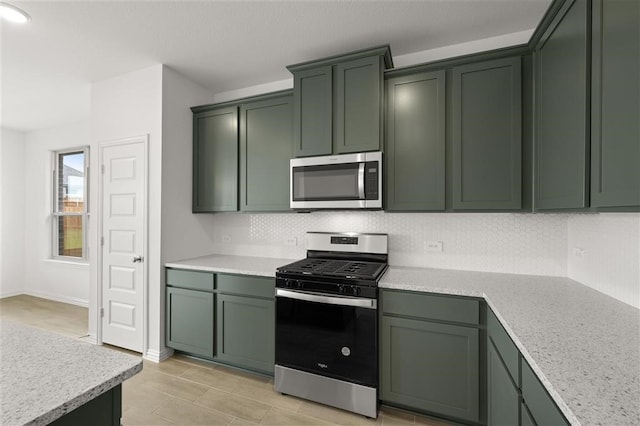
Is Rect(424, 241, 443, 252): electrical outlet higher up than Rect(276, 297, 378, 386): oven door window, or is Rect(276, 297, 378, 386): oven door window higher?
Rect(424, 241, 443, 252): electrical outlet

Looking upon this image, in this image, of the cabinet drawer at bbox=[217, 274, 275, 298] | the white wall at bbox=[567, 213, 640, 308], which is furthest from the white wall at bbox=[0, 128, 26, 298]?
the white wall at bbox=[567, 213, 640, 308]

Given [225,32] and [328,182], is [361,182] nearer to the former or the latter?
[328,182]

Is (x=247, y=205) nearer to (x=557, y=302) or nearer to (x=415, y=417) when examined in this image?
(x=415, y=417)

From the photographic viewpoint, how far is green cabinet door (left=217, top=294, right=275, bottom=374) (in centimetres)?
236

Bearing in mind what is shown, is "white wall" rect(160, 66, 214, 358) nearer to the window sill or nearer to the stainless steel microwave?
the stainless steel microwave

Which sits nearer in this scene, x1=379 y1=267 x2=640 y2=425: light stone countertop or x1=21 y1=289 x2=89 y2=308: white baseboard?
x1=379 y1=267 x2=640 y2=425: light stone countertop

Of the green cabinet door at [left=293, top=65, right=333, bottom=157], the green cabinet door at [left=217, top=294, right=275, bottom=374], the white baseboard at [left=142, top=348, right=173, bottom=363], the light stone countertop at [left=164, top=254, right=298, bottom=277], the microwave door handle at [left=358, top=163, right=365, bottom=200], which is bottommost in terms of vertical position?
the white baseboard at [left=142, top=348, right=173, bottom=363]

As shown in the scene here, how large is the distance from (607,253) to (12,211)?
7502 mm

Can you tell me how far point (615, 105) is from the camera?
3.55 ft

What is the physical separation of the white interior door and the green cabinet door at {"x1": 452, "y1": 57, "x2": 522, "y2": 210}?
2801 millimetres

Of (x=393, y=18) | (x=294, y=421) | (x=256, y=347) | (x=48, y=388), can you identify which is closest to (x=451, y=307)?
(x=294, y=421)

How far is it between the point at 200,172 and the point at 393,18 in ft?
7.50

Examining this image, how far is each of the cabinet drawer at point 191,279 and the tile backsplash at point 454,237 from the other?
0.68 meters

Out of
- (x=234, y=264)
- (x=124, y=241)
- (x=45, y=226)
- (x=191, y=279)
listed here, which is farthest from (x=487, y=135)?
(x=45, y=226)
